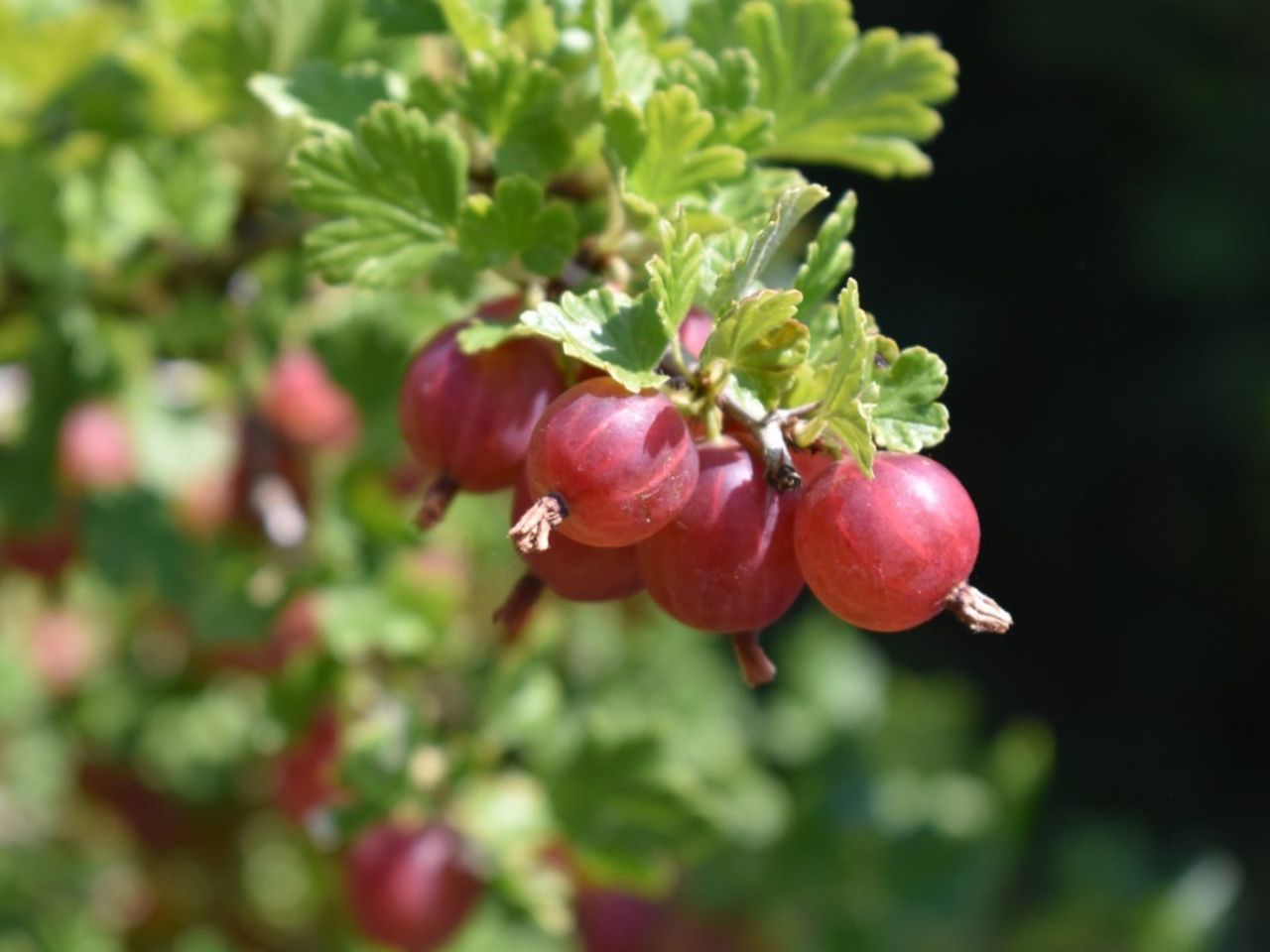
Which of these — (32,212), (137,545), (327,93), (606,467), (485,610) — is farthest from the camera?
(485,610)

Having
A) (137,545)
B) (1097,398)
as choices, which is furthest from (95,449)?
(1097,398)

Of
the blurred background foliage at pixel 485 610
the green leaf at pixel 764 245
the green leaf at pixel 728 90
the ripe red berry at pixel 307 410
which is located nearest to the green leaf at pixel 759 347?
the green leaf at pixel 764 245

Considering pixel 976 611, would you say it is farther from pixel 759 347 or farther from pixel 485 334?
pixel 485 334

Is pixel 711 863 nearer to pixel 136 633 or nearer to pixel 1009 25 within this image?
pixel 136 633

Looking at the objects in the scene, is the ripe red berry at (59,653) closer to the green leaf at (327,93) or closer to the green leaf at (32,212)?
the green leaf at (32,212)

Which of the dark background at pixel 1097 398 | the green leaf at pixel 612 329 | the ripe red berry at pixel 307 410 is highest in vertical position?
the green leaf at pixel 612 329

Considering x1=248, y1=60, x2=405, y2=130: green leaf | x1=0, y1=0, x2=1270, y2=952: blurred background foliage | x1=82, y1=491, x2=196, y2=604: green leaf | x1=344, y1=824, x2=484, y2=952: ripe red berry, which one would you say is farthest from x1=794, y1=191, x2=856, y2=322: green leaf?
x1=82, y1=491, x2=196, y2=604: green leaf
